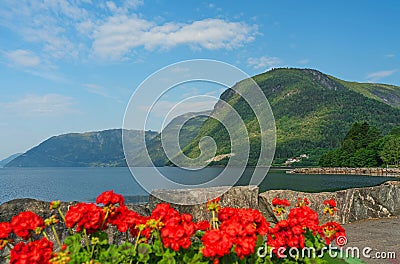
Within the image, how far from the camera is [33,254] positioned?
2938 mm

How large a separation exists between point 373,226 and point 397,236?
4.48 ft

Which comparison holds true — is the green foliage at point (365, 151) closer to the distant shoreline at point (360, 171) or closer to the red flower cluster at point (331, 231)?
the distant shoreline at point (360, 171)

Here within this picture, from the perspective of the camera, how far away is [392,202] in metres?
11.7

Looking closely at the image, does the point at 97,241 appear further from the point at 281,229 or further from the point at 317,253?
the point at 317,253

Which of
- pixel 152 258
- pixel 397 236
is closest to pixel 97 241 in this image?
pixel 152 258

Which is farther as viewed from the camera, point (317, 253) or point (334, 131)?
point (334, 131)

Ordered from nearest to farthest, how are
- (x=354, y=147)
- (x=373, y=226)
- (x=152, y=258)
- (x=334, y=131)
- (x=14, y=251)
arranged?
(x=14, y=251), (x=152, y=258), (x=373, y=226), (x=354, y=147), (x=334, y=131)

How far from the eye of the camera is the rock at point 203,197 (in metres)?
8.90

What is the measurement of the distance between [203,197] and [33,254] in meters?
6.52

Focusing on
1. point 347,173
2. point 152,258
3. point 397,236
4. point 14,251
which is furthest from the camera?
point 347,173

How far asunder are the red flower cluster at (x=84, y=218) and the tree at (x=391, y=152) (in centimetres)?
10497

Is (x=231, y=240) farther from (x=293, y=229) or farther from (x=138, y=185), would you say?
(x=138, y=185)

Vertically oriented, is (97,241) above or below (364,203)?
above

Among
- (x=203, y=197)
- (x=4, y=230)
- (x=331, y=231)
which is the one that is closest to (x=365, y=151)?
(x=203, y=197)
